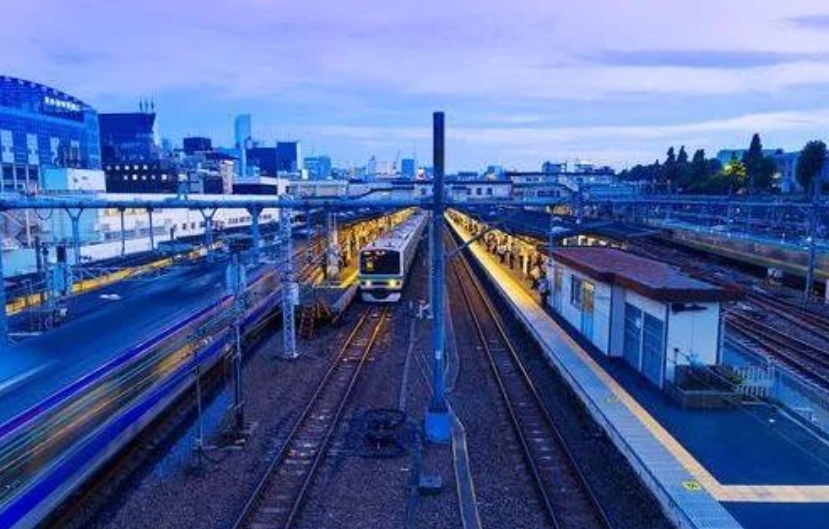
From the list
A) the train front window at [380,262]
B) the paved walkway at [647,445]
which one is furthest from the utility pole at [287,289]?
the train front window at [380,262]

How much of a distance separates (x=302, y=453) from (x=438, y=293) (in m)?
4.14

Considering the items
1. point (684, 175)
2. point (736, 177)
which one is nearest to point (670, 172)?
point (684, 175)

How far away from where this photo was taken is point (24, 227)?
35.2 metres

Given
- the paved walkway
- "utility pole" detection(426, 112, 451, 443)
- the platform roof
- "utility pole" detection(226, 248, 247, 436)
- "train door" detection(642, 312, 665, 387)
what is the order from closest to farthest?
the paved walkway
"utility pole" detection(426, 112, 451, 443)
"utility pole" detection(226, 248, 247, 436)
the platform roof
"train door" detection(642, 312, 665, 387)

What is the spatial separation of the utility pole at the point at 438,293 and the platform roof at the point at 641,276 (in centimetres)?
523

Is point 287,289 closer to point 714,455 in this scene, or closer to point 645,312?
point 645,312

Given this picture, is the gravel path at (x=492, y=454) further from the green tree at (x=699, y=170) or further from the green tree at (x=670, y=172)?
the green tree at (x=670, y=172)

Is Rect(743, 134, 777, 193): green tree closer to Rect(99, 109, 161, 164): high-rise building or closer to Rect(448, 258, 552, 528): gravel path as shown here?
Rect(448, 258, 552, 528): gravel path

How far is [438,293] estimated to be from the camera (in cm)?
1316

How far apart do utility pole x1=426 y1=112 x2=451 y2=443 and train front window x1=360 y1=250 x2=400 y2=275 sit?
53.2 ft

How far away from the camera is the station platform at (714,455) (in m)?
9.78

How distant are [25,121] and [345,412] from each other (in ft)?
327

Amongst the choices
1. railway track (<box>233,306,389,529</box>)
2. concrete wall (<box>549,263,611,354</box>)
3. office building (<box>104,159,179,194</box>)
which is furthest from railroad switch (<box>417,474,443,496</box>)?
office building (<box>104,159,179,194</box>)

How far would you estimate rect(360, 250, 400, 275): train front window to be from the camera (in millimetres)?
30047
